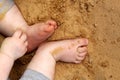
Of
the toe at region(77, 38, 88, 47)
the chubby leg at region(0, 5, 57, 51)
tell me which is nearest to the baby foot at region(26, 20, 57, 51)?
the chubby leg at region(0, 5, 57, 51)

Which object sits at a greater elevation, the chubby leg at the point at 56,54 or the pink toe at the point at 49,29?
the pink toe at the point at 49,29

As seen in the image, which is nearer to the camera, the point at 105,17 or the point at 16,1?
the point at 105,17

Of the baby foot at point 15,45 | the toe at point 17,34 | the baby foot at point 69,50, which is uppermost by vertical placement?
the toe at point 17,34

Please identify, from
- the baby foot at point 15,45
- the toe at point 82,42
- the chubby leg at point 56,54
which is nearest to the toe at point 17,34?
the baby foot at point 15,45

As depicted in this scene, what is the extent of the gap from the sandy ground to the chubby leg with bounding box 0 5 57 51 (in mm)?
46

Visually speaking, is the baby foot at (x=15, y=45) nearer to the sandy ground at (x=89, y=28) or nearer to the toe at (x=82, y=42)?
the sandy ground at (x=89, y=28)

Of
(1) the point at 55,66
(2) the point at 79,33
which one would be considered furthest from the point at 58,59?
(2) the point at 79,33

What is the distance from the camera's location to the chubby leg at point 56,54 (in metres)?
1.34

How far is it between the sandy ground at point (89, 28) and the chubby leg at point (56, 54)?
3 cm

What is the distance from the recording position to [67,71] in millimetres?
1393

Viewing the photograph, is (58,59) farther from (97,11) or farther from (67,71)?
(97,11)

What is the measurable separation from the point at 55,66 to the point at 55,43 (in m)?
0.10

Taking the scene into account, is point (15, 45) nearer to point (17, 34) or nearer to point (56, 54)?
point (17, 34)

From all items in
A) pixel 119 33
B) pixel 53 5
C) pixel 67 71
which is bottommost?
pixel 67 71
